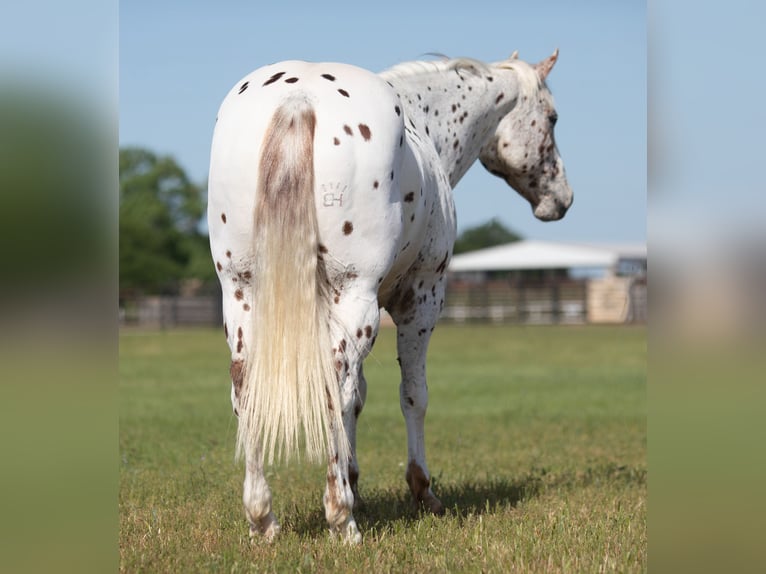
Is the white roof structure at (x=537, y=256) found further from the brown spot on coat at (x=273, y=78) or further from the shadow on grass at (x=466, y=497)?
the brown spot on coat at (x=273, y=78)

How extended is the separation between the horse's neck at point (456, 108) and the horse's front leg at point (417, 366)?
3.36ft

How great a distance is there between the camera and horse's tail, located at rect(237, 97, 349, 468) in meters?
4.24

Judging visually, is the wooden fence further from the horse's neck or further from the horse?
the horse

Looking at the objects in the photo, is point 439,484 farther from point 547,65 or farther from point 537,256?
point 537,256

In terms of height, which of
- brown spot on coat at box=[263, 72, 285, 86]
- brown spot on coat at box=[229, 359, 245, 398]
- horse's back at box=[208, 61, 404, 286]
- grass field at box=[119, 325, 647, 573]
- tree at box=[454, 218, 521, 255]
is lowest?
grass field at box=[119, 325, 647, 573]

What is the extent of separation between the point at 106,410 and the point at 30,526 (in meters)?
0.36

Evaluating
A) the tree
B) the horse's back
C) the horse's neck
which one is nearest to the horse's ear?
the horse's neck

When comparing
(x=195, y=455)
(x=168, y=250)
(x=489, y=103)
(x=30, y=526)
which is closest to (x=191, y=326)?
(x=168, y=250)

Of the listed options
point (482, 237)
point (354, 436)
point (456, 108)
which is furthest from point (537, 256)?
point (354, 436)

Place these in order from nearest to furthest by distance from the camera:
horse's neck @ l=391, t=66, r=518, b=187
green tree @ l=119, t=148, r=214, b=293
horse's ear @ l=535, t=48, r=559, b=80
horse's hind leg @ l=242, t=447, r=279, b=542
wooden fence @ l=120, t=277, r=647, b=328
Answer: horse's hind leg @ l=242, t=447, r=279, b=542 < horse's neck @ l=391, t=66, r=518, b=187 < horse's ear @ l=535, t=48, r=559, b=80 < wooden fence @ l=120, t=277, r=647, b=328 < green tree @ l=119, t=148, r=214, b=293

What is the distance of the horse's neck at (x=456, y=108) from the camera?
6094mm

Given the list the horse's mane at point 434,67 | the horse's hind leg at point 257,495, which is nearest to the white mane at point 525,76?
the horse's mane at point 434,67

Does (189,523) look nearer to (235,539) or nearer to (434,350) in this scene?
(235,539)

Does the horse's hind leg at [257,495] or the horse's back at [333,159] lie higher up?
the horse's back at [333,159]
